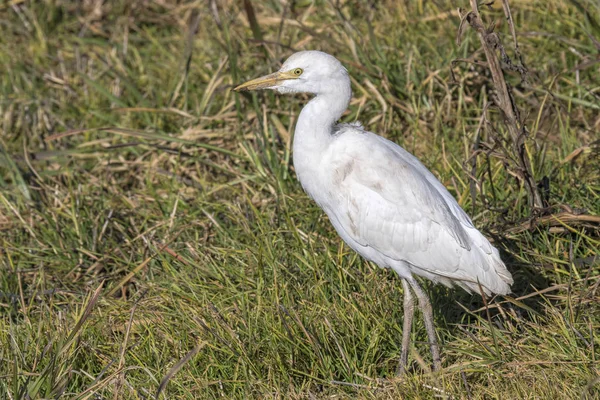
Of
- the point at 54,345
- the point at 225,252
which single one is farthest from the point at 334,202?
the point at 54,345

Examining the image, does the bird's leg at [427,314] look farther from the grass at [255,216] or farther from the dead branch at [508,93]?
A: the dead branch at [508,93]

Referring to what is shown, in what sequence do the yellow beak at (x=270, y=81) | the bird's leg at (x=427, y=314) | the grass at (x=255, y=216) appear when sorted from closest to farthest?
the grass at (x=255, y=216), the bird's leg at (x=427, y=314), the yellow beak at (x=270, y=81)

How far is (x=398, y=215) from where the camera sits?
386 centimetres

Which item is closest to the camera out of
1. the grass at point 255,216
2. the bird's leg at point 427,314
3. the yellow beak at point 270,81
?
the grass at point 255,216

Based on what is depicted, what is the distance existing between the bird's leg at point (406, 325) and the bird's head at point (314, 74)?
0.98 meters

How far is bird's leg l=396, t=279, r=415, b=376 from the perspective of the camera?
3744 millimetres

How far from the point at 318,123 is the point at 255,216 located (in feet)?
3.55

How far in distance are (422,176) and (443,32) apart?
7.00 ft

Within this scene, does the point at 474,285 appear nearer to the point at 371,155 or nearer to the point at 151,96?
the point at 371,155

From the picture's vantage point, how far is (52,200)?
5.34 metres

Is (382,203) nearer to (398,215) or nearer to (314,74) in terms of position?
(398,215)

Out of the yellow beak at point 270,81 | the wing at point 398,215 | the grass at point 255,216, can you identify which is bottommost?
the grass at point 255,216

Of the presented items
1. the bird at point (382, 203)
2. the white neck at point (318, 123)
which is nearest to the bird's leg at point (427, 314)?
the bird at point (382, 203)

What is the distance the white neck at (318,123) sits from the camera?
3.86 metres
